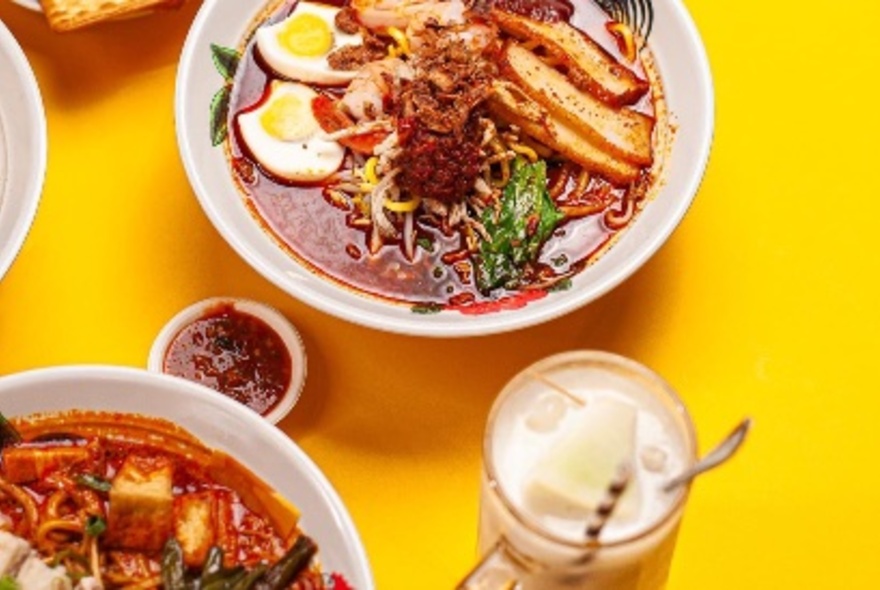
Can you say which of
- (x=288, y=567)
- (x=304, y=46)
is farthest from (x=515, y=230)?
(x=288, y=567)

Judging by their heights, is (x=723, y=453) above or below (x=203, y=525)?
above

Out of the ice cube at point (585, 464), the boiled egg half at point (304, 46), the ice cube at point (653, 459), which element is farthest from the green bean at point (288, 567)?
the boiled egg half at point (304, 46)

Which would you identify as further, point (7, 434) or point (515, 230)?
point (515, 230)

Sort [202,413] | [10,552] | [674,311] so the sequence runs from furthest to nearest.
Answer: [674,311], [202,413], [10,552]

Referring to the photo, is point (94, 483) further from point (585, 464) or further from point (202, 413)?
point (585, 464)

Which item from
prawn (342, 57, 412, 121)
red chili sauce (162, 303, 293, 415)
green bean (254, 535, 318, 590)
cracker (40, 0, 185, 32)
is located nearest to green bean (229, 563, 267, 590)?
green bean (254, 535, 318, 590)

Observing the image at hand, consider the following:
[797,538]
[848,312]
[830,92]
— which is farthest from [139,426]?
[830,92]
